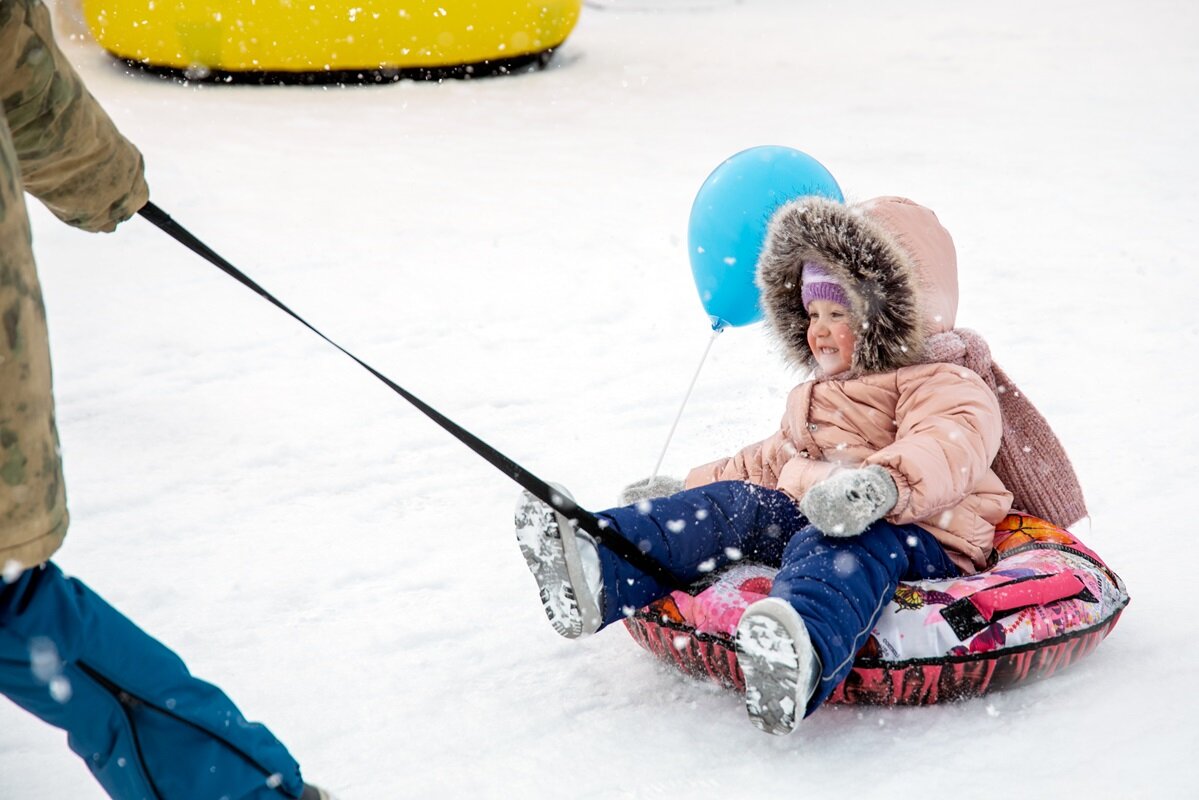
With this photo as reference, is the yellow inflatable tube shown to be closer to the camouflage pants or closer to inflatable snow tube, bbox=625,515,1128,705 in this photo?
inflatable snow tube, bbox=625,515,1128,705

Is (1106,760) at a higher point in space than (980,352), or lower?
lower

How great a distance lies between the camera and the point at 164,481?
3.23 m

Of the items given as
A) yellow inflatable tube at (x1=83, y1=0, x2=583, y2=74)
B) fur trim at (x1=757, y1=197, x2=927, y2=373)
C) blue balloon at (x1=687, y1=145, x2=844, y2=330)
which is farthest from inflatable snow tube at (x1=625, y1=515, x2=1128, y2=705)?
yellow inflatable tube at (x1=83, y1=0, x2=583, y2=74)

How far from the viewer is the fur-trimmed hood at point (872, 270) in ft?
7.72

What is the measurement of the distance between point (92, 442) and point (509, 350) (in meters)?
1.37

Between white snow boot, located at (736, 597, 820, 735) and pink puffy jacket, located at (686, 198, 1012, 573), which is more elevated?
pink puffy jacket, located at (686, 198, 1012, 573)

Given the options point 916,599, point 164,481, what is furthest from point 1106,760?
point 164,481

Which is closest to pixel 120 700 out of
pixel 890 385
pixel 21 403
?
pixel 21 403

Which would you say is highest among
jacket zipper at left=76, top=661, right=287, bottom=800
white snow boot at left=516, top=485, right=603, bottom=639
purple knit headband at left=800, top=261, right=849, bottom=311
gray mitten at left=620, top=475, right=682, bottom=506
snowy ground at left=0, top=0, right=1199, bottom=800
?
purple knit headband at left=800, top=261, right=849, bottom=311

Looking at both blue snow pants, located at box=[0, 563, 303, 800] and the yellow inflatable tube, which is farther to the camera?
the yellow inflatable tube

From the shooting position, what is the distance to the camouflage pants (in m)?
1.32

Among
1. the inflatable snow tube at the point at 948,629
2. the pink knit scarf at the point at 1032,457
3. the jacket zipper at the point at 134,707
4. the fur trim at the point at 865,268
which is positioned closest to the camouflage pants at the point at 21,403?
the jacket zipper at the point at 134,707

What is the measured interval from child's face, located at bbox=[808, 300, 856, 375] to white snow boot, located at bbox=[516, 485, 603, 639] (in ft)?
2.22

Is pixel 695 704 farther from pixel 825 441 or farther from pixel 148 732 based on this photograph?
pixel 148 732
